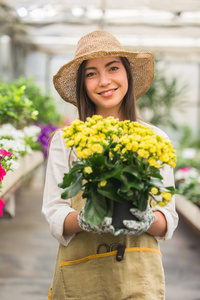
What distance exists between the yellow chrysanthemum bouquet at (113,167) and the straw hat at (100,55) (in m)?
0.43

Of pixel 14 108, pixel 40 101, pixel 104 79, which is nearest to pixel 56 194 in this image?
pixel 104 79

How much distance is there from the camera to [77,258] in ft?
4.08

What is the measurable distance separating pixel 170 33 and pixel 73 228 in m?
5.68

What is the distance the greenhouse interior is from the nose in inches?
8.2

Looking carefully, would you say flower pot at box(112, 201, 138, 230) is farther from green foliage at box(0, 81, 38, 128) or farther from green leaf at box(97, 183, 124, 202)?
green foliage at box(0, 81, 38, 128)

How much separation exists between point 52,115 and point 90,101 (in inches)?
136

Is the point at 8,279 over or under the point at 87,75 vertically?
under

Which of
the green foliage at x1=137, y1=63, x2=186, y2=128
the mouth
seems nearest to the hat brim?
the mouth

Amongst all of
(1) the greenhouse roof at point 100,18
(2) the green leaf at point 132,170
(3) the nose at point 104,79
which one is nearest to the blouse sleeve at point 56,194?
(3) the nose at point 104,79

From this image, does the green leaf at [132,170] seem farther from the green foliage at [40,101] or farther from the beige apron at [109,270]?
the green foliage at [40,101]

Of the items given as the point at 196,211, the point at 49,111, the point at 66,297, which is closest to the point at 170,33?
the point at 49,111

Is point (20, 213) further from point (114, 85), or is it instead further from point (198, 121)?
point (198, 121)

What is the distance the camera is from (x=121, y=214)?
997 mm

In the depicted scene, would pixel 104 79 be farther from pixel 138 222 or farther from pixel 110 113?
pixel 138 222
